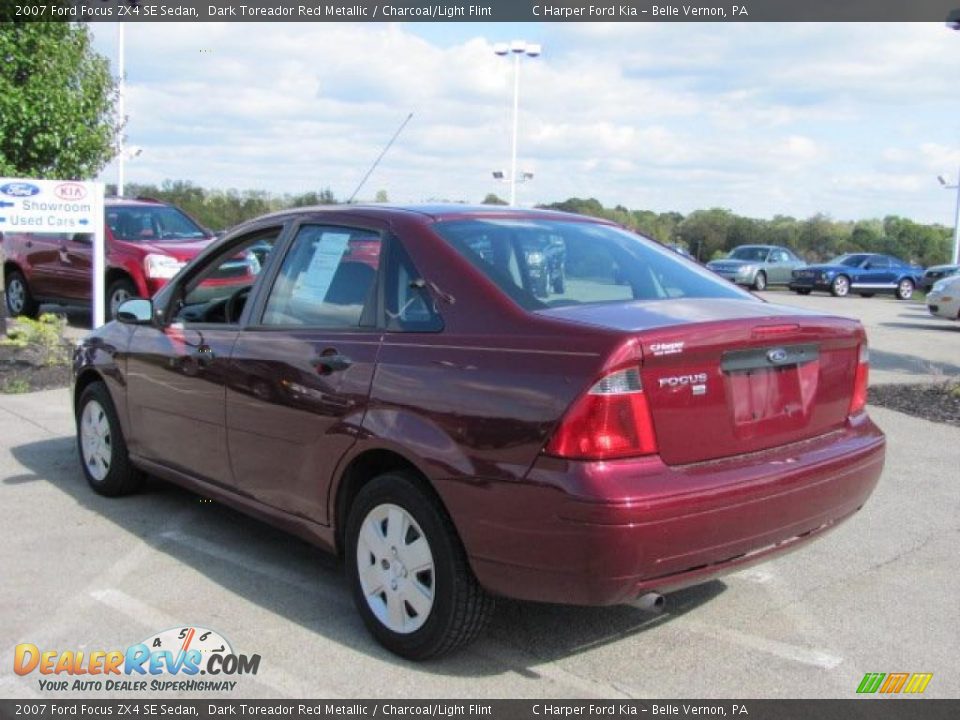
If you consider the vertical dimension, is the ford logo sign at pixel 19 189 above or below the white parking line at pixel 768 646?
above

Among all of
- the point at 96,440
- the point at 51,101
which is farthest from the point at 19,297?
the point at 96,440

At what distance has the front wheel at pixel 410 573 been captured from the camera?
3520 millimetres

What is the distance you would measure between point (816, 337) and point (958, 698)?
139 centimetres

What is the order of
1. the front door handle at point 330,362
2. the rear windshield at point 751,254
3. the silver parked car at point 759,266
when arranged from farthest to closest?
the rear windshield at point 751,254
the silver parked car at point 759,266
the front door handle at point 330,362

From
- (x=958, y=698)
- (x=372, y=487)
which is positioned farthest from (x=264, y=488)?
(x=958, y=698)

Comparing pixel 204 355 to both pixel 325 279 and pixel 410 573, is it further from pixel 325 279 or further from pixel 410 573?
pixel 410 573

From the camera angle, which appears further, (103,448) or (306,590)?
(103,448)

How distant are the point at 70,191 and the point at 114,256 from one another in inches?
63.0

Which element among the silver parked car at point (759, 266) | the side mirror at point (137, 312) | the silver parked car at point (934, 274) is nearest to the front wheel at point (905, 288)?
the silver parked car at point (934, 274)

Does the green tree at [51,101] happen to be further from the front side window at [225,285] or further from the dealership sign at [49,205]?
the front side window at [225,285]

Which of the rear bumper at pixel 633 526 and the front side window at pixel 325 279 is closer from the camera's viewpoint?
the rear bumper at pixel 633 526

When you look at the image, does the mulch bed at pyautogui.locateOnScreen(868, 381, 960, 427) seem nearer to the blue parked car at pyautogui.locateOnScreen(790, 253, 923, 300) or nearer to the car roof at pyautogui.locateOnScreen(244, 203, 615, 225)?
the car roof at pyautogui.locateOnScreen(244, 203, 615, 225)

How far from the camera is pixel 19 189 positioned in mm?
10906

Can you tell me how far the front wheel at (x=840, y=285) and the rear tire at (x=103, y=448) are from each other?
29463mm
